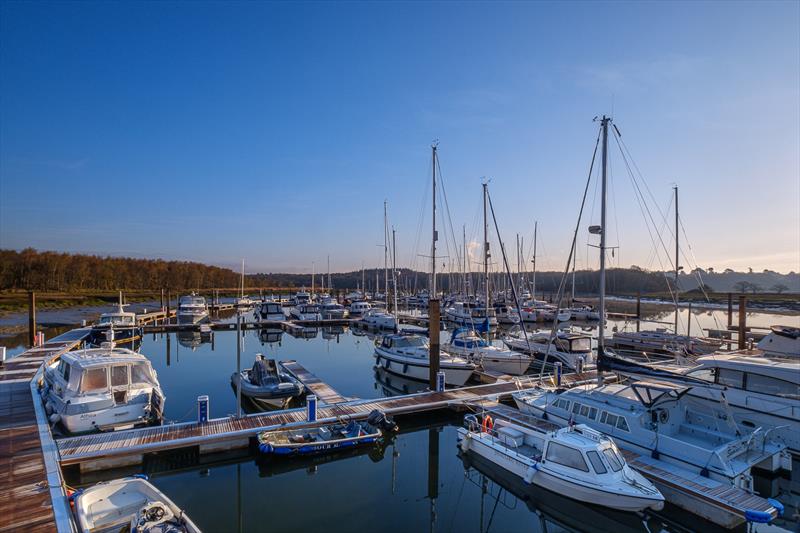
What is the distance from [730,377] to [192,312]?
53.0 metres

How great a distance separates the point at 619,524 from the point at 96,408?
655 inches

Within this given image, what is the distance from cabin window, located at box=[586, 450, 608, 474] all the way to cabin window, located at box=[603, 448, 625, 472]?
0.23 m

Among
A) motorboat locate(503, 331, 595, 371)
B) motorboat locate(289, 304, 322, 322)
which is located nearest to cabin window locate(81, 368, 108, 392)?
motorboat locate(503, 331, 595, 371)

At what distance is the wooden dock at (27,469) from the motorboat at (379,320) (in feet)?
110

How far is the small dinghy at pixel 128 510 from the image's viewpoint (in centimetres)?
896

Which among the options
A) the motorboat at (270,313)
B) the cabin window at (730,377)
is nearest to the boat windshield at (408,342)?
the cabin window at (730,377)

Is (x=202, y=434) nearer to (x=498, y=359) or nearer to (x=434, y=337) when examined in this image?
(x=434, y=337)

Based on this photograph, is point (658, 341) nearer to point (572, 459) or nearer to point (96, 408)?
point (572, 459)

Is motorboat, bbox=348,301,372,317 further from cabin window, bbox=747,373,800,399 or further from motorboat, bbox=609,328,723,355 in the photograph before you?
cabin window, bbox=747,373,800,399

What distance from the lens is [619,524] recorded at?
1138 centimetres

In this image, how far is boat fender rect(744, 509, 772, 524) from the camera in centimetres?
1017

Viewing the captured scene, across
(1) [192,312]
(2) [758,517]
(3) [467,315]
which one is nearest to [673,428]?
(2) [758,517]

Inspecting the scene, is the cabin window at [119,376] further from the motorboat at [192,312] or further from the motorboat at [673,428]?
the motorboat at [192,312]

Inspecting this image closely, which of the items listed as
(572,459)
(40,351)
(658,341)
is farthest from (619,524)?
(40,351)
